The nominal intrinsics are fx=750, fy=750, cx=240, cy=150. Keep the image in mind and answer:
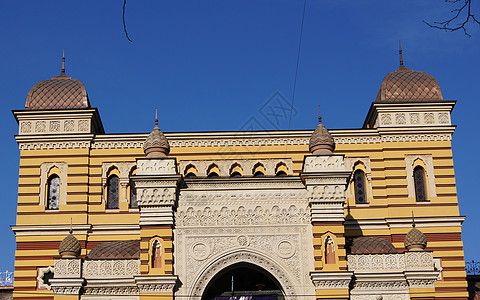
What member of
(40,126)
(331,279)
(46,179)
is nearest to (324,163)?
(331,279)

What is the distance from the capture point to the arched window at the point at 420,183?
2997cm

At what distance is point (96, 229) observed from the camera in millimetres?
29547

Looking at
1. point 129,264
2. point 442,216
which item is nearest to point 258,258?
point 129,264

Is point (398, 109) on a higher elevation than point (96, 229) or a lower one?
higher

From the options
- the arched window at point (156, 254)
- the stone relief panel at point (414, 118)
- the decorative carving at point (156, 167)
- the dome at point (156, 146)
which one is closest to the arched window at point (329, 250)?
A: the arched window at point (156, 254)

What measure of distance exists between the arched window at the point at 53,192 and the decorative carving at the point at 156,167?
674 cm

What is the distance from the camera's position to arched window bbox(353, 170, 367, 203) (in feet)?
99.2

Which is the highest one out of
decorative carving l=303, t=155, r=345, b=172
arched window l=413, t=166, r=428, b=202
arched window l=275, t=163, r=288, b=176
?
arched window l=275, t=163, r=288, b=176

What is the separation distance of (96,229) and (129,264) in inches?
228

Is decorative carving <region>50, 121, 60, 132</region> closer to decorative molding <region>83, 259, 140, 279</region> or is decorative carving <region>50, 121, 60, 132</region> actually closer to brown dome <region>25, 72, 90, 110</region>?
brown dome <region>25, 72, 90, 110</region>

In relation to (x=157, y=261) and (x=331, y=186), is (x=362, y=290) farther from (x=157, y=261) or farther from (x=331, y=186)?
(x=157, y=261)

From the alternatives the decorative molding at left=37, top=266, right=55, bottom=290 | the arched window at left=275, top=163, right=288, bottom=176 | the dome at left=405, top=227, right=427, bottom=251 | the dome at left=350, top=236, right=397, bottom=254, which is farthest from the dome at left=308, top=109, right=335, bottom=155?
the decorative molding at left=37, top=266, right=55, bottom=290

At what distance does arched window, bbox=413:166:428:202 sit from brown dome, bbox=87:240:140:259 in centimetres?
1157

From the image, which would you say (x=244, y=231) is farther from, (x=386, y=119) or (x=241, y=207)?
(x=386, y=119)
